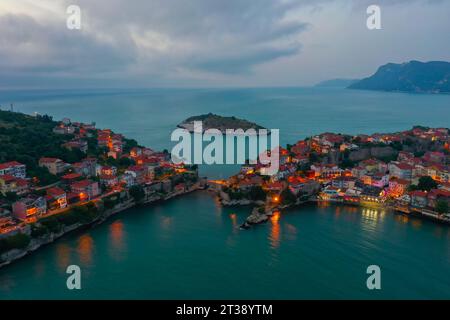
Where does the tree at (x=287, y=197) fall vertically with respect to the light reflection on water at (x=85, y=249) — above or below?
above

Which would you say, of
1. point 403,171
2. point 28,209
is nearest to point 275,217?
point 403,171

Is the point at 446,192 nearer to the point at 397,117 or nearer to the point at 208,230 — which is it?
the point at 208,230

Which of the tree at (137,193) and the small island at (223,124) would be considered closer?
the tree at (137,193)

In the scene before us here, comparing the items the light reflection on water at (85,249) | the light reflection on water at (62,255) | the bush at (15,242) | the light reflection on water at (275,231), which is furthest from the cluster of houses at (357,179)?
the bush at (15,242)

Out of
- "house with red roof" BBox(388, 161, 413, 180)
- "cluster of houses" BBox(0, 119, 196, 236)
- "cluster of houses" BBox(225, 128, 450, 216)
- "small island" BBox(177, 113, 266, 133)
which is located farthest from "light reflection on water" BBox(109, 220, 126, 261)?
"small island" BBox(177, 113, 266, 133)

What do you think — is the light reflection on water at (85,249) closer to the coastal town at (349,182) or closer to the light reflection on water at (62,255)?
the light reflection on water at (62,255)

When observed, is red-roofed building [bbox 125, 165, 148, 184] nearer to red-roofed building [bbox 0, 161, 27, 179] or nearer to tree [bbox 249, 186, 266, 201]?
red-roofed building [bbox 0, 161, 27, 179]

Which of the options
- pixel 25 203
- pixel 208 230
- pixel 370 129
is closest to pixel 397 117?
pixel 370 129

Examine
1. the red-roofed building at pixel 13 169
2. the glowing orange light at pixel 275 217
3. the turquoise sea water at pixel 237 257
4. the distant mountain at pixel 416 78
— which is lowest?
the turquoise sea water at pixel 237 257
